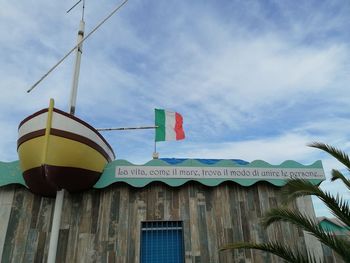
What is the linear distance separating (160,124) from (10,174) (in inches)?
153

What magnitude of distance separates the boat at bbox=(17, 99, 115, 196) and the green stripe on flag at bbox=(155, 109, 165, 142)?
2586mm

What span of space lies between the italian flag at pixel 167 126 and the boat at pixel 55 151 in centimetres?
264

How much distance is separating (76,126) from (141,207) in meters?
2.18

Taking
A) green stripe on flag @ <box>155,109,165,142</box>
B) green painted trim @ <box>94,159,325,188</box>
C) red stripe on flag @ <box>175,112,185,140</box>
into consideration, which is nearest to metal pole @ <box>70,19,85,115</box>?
Result: green painted trim @ <box>94,159,325,188</box>

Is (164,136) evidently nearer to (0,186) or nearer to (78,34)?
(78,34)

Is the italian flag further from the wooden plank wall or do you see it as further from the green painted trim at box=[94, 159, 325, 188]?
the wooden plank wall

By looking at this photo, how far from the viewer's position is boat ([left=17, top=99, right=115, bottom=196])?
4.88m

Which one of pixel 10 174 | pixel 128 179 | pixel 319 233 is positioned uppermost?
pixel 10 174

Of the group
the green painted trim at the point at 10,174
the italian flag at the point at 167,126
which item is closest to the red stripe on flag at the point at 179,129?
the italian flag at the point at 167,126

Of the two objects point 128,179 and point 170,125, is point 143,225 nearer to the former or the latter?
point 128,179

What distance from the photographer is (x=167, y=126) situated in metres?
7.94

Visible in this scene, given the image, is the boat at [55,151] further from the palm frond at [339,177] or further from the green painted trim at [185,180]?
the palm frond at [339,177]

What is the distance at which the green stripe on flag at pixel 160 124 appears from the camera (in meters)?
7.86

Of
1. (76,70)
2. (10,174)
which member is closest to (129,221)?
(10,174)
